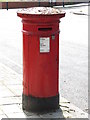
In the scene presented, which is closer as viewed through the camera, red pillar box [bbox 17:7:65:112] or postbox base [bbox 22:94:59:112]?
red pillar box [bbox 17:7:65:112]

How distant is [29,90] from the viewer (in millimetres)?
6238

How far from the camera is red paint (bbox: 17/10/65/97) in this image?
236 inches

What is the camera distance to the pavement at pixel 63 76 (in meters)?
6.37

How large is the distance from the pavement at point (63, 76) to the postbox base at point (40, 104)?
104mm

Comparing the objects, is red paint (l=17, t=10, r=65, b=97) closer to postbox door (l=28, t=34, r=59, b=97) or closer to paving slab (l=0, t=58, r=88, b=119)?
postbox door (l=28, t=34, r=59, b=97)

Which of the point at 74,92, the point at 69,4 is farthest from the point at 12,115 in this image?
the point at 69,4

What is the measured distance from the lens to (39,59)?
609 centimetres

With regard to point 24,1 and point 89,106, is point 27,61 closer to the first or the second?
point 89,106

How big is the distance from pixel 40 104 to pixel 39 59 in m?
0.74

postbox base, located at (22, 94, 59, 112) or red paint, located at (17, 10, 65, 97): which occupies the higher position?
red paint, located at (17, 10, 65, 97)

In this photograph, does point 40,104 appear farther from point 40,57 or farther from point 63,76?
point 63,76

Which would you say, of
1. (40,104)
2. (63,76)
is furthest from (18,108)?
(63,76)

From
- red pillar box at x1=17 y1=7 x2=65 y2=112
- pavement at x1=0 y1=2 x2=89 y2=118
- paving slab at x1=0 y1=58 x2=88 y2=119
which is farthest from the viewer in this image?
pavement at x1=0 y1=2 x2=89 y2=118

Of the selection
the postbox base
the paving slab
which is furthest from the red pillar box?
the paving slab
